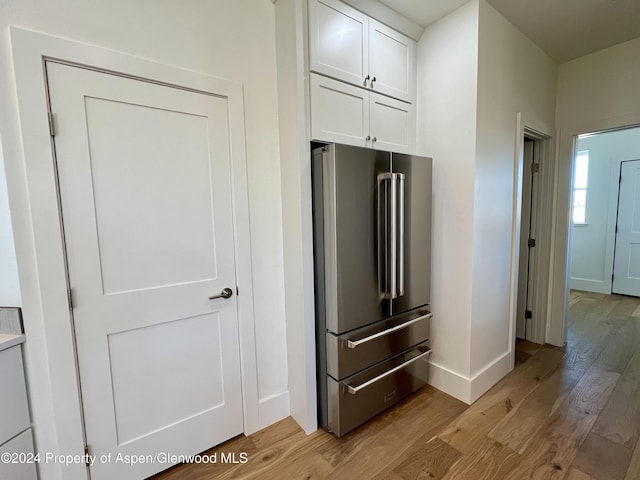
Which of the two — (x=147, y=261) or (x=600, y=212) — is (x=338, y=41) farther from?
(x=600, y=212)

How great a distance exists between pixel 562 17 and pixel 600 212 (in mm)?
4021

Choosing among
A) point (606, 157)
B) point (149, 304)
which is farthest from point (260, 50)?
point (606, 157)

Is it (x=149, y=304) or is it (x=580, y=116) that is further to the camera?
(x=580, y=116)

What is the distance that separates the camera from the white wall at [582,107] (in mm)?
2422

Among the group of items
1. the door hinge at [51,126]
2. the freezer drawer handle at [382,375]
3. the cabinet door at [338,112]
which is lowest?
the freezer drawer handle at [382,375]

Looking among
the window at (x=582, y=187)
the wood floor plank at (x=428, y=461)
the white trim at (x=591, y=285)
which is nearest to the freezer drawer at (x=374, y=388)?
the wood floor plank at (x=428, y=461)

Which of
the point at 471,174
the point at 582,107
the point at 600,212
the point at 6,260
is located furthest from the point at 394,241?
the point at 600,212

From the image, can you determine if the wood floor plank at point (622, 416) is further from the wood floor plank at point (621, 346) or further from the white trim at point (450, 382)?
the white trim at point (450, 382)

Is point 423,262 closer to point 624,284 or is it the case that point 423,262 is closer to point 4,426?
point 4,426

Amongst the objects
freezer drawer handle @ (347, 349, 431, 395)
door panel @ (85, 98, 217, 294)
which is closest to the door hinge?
door panel @ (85, 98, 217, 294)

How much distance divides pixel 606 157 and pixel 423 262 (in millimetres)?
4776

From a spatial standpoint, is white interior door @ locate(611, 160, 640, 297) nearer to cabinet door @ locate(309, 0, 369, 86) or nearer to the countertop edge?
cabinet door @ locate(309, 0, 369, 86)

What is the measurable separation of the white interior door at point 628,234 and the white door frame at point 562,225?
2.80m

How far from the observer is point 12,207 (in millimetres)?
1178
